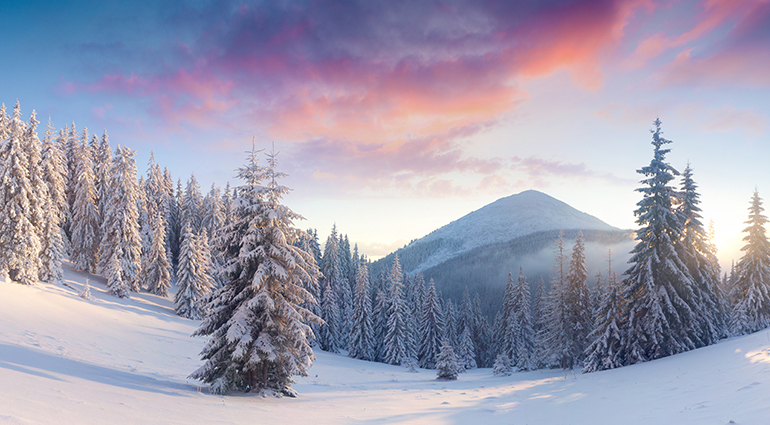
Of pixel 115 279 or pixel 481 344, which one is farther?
pixel 481 344

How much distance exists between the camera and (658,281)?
23.9 m

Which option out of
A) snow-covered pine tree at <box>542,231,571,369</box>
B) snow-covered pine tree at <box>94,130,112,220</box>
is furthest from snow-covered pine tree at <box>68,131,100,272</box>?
snow-covered pine tree at <box>542,231,571,369</box>

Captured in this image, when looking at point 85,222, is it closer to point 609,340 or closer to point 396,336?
point 396,336

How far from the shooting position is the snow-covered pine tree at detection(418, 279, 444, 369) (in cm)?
5859

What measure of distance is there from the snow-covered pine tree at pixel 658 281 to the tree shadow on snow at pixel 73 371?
2663 centimetres

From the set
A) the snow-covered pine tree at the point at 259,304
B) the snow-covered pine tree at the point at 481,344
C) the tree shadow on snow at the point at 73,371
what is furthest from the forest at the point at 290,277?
the snow-covered pine tree at the point at 481,344

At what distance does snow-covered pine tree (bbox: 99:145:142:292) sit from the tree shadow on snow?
30.7m

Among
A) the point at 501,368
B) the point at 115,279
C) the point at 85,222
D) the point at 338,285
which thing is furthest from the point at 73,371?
the point at 338,285

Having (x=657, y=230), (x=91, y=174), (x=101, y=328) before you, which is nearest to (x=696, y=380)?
(x=657, y=230)

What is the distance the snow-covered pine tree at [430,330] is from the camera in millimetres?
58594

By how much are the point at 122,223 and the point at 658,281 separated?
50.9m

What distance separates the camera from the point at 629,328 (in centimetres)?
2412

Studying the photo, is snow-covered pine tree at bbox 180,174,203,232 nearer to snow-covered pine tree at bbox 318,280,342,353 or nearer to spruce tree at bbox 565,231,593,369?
snow-covered pine tree at bbox 318,280,342,353

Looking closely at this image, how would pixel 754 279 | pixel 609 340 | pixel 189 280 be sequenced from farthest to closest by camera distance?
1. pixel 189 280
2. pixel 754 279
3. pixel 609 340
